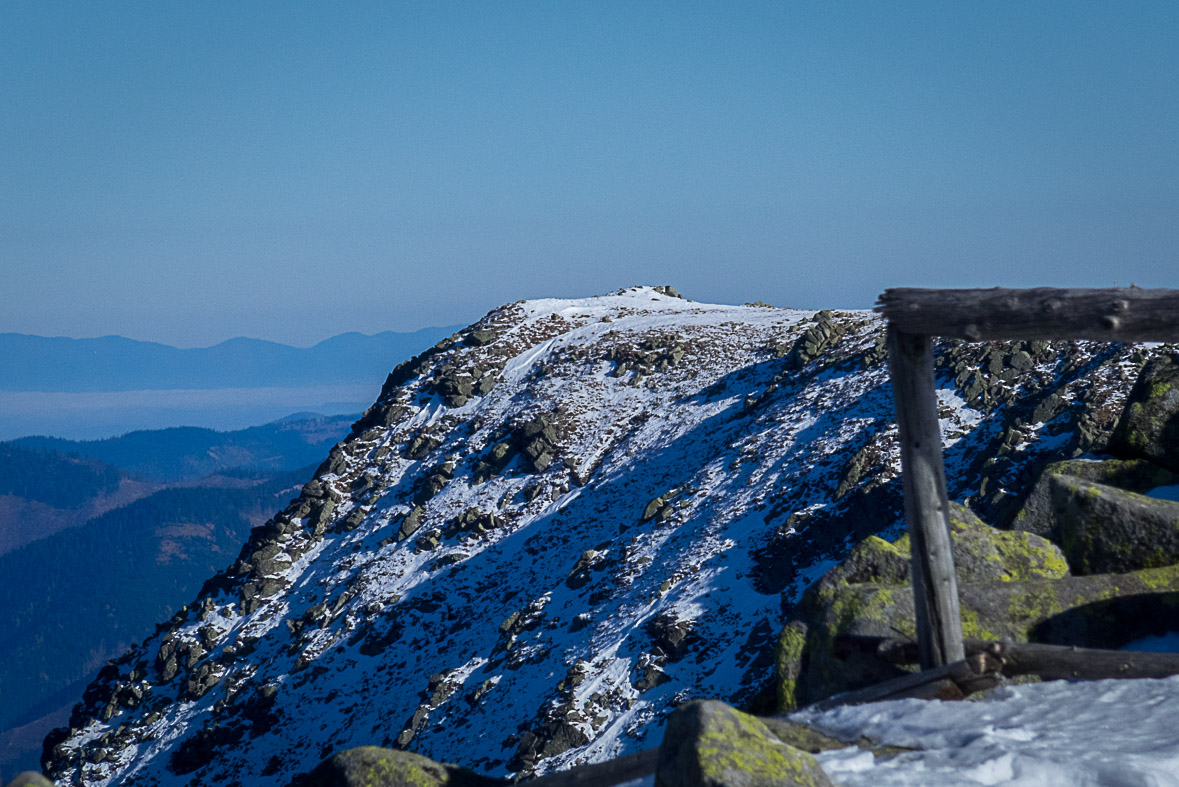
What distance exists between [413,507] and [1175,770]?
156 feet

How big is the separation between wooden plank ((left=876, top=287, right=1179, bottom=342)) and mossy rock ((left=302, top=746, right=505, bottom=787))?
6.07 metres

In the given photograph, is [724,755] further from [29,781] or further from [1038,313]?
[1038,313]

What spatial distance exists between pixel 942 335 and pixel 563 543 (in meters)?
37.1

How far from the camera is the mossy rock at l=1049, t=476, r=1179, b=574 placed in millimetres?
10141

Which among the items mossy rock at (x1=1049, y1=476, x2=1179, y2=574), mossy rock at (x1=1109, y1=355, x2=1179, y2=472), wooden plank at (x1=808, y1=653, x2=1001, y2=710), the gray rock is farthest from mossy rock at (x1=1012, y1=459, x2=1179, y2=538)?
the gray rock

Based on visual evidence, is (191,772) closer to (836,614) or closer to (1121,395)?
(836,614)

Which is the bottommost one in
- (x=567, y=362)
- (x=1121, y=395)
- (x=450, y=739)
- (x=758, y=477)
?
(x=450, y=739)

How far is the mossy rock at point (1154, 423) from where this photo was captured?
505 inches

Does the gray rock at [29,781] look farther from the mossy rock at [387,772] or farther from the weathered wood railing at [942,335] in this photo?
the weathered wood railing at [942,335]

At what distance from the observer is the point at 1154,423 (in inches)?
512

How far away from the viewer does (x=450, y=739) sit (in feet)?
109

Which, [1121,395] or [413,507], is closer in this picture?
[1121,395]

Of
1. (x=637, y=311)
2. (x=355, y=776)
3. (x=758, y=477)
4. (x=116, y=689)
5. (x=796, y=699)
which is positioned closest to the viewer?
(x=355, y=776)

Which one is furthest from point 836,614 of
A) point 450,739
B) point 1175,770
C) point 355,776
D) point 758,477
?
point 758,477
